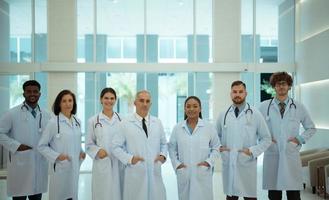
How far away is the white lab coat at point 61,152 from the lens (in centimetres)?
420

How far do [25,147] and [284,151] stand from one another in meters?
2.99

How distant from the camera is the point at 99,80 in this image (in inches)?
404

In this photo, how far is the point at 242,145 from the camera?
438 cm

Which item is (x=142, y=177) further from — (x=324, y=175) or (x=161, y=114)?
(x=161, y=114)

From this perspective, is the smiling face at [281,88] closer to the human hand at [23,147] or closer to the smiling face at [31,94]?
the smiling face at [31,94]

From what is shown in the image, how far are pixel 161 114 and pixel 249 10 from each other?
3.62 m

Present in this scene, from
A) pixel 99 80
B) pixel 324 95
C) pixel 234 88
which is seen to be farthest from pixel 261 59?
pixel 234 88

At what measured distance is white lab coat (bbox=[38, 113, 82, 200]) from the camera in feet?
13.8

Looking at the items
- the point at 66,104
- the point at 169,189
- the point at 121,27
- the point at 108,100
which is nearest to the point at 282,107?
the point at 108,100

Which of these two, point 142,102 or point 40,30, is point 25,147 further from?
point 40,30

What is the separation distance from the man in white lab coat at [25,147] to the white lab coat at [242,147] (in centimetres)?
216

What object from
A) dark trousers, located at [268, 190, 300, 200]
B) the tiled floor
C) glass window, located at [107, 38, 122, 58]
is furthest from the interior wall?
glass window, located at [107, 38, 122, 58]

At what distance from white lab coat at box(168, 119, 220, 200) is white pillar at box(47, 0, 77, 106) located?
6376 millimetres

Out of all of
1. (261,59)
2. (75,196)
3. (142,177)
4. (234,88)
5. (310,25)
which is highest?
(310,25)
